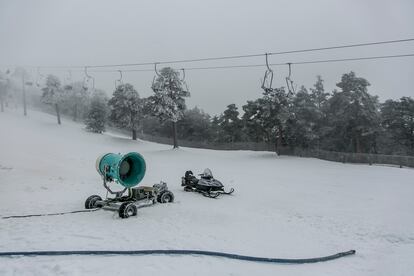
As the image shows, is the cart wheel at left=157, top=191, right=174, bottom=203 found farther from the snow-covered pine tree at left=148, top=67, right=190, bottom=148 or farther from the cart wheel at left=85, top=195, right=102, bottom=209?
the snow-covered pine tree at left=148, top=67, right=190, bottom=148

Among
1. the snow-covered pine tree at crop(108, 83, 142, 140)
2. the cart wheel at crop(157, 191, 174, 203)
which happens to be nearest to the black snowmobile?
the cart wheel at crop(157, 191, 174, 203)

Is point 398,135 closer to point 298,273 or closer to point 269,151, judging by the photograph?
point 269,151

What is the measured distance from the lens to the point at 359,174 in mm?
31266

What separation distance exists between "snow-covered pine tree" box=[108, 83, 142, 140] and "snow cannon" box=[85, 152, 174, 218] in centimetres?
3992

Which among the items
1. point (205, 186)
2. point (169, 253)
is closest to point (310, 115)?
point (205, 186)

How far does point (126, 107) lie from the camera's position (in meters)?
52.2

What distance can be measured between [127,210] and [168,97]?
116 feet

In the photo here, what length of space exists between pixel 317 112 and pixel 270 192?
85.5 feet

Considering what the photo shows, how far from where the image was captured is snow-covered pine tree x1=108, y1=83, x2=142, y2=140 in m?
52.1

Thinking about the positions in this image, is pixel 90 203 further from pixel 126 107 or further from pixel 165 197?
pixel 126 107

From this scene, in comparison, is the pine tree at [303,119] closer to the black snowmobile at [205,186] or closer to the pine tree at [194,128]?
the black snowmobile at [205,186]

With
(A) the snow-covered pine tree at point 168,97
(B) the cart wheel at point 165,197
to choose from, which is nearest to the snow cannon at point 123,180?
(B) the cart wheel at point 165,197

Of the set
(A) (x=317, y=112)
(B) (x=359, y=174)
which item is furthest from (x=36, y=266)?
(A) (x=317, y=112)

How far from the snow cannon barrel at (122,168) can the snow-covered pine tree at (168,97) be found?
105ft
